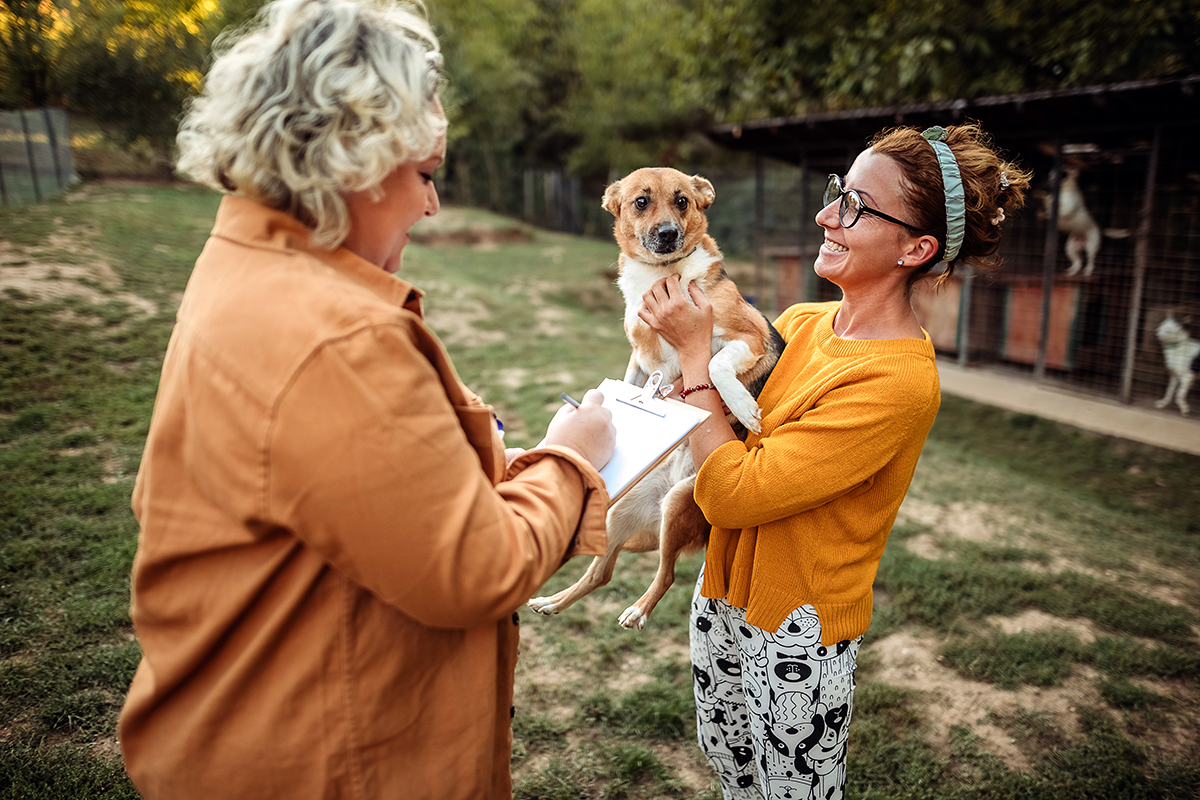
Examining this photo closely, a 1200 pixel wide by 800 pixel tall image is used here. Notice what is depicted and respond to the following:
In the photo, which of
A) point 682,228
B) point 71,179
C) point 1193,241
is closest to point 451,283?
point 71,179

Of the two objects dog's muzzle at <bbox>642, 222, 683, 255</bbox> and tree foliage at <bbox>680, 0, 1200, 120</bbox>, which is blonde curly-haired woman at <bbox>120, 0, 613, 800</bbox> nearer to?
dog's muzzle at <bbox>642, 222, 683, 255</bbox>

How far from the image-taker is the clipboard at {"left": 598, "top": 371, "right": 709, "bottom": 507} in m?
1.38

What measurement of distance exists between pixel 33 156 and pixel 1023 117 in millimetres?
14208

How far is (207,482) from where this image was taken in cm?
99

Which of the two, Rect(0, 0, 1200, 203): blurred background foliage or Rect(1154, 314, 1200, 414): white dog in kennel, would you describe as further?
Rect(0, 0, 1200, 203): blurred background foliage

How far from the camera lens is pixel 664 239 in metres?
2.61

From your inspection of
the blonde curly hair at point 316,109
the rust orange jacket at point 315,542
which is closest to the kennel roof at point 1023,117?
the blonde curly hair at point 316,109

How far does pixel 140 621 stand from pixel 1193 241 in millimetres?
10392

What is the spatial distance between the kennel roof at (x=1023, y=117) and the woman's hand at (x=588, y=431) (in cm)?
555

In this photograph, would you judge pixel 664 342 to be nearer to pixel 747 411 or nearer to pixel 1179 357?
pixel 747 411

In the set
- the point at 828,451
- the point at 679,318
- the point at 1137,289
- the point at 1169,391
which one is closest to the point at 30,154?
the point at 679,318

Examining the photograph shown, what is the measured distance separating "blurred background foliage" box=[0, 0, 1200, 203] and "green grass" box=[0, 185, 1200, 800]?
103 inches

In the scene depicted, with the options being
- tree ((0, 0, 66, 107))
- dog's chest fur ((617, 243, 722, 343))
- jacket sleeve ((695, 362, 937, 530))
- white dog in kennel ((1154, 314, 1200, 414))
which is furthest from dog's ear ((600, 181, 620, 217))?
tree ((0, 0, 66, 107))

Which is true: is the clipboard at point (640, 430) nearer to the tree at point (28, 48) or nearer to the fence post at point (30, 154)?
the fence post at point (30, 154)
